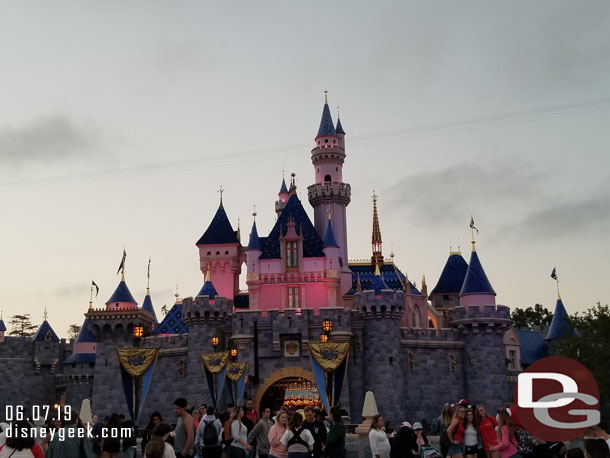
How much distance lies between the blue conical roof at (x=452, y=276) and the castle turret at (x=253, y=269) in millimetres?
15153

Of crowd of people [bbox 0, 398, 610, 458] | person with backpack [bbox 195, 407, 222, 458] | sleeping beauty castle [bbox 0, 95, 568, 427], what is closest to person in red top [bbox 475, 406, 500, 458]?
crowd of people [bbox 0, 398, 610, 458]

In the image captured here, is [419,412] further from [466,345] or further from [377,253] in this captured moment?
[377,253]

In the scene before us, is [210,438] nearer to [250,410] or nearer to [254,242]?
[250,410]

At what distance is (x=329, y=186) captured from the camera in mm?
49562

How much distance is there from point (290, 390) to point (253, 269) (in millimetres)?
9029

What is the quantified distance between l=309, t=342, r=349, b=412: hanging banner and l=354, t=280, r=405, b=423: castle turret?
4294mm

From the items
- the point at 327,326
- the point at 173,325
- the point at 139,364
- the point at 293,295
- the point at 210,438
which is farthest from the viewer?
the point at 173,325

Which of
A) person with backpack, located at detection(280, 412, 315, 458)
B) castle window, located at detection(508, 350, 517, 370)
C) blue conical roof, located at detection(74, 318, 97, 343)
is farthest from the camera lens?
castle window, located at detection(508, 350, 517, 370)

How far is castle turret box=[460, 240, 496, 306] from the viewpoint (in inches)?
1620

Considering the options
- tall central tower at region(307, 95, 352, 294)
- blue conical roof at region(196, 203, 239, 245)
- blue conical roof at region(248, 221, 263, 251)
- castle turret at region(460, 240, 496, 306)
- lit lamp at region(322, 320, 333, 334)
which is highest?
tall central tower at region(307, 95, 352, 294)

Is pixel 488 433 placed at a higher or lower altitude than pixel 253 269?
lower

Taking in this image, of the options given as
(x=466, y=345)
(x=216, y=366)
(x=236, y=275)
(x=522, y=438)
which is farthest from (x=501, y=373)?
(x=522, y=438)

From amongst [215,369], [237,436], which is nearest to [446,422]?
[237,436]

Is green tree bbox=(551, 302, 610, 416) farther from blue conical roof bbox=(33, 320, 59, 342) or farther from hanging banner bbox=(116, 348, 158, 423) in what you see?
blue conical roof bbox=(33, 320, 59, 342)
